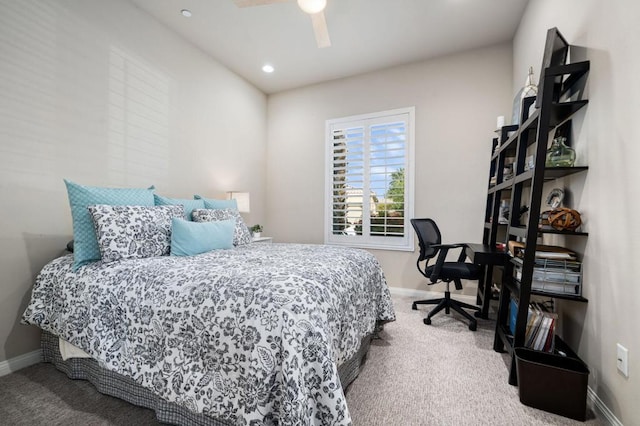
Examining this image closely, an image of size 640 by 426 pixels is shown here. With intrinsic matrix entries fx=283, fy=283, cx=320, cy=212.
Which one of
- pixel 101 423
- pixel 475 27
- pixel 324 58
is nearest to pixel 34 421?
pixel 101 423

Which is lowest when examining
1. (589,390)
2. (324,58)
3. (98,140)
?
(589,390)

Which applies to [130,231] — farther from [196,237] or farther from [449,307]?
[449,307]

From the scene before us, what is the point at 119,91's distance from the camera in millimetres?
2594

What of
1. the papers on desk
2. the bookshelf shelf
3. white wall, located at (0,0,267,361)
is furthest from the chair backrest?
white wall, located at (0,0,267,361)

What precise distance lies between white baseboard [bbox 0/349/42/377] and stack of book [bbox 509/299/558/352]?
3.34 metres

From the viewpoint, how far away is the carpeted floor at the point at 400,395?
1448 mm

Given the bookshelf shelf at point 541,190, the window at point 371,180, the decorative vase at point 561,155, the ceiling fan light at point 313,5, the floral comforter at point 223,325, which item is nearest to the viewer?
the floral comforter at point 223,325

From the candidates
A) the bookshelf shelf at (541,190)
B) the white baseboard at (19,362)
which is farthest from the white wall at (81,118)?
the bookshelf shelf at (541,190)

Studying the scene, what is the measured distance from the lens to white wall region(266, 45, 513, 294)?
3.34 meters

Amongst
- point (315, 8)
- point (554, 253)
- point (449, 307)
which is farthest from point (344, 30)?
point (449, 307)

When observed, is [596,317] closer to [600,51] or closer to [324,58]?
[600,51]

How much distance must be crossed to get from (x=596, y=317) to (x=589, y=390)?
43 centimetres

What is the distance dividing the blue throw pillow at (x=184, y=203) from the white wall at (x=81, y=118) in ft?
1.58

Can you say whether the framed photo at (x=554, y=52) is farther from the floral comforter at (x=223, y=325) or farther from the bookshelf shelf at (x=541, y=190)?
the floral comforter at (x=223, y=325)
